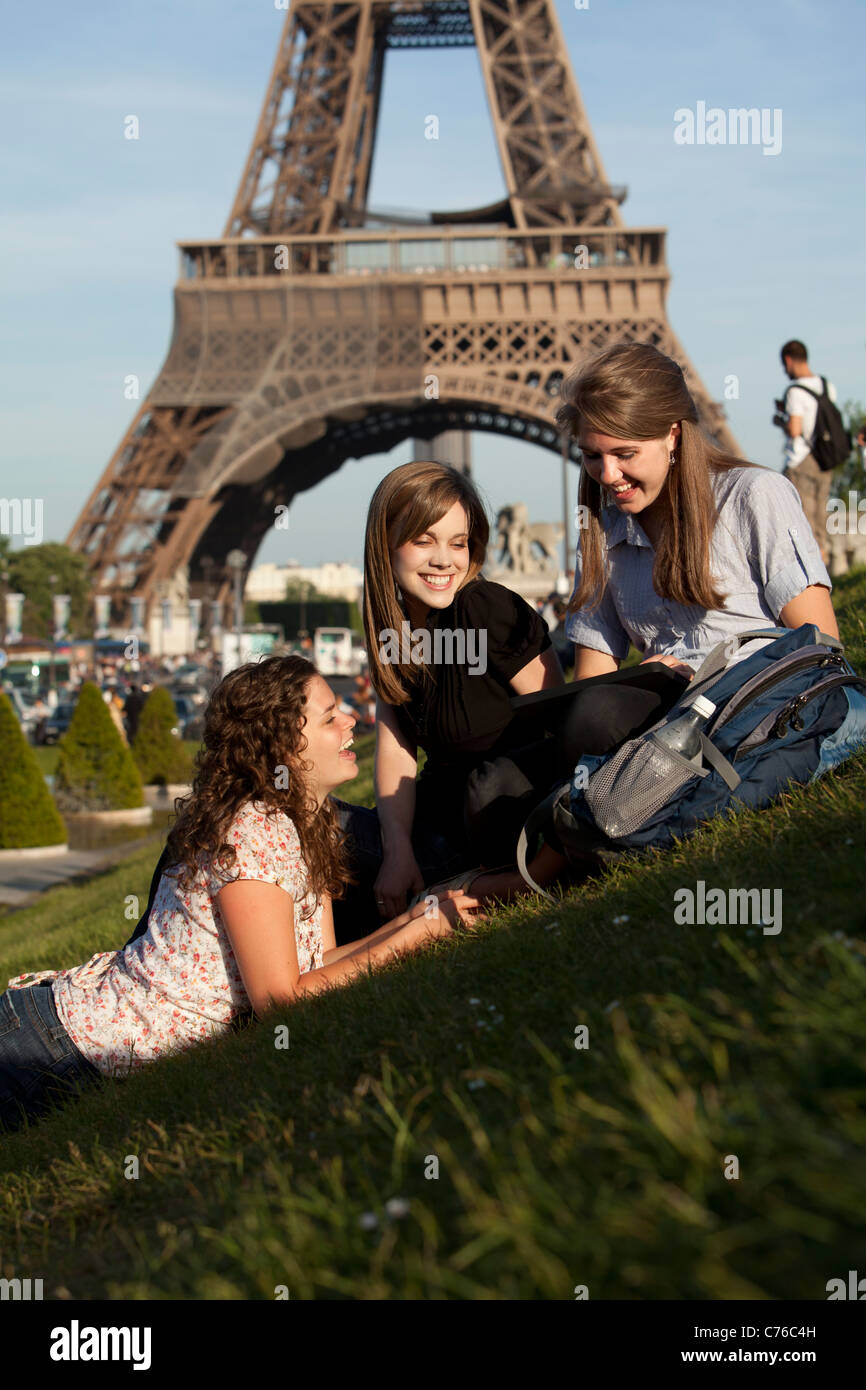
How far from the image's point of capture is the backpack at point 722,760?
9.70 feet

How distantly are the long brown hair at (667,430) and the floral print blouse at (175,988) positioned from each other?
1251 mm

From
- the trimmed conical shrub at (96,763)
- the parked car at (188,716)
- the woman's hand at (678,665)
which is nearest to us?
the woman's hand at (678,665)

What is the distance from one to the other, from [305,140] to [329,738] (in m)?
37.1

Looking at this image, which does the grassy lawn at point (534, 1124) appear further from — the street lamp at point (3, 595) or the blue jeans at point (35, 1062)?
the street lamp at point (3, 595)

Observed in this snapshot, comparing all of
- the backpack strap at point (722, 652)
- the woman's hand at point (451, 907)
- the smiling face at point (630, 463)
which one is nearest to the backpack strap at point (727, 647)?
the backpack strap at point (722, 652)

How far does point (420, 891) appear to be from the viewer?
150 inches

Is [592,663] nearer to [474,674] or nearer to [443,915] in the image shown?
[474,674]

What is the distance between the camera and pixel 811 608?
356 centimetres

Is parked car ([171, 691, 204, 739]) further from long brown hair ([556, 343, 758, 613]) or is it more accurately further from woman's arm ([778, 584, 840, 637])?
woman's arm ([778, 584, 840, 637])

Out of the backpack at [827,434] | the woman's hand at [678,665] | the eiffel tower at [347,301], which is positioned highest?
the eiffel tower at [347,301]

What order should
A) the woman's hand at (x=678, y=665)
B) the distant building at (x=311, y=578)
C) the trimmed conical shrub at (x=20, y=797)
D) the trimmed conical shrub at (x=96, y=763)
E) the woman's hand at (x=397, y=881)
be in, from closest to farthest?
the woman's hand at (x=678, y=665) < the woman's hand at (x=397, y=881) < the trimmed conical shrub at (x=20, y=797) < the trimmed conical shrub at (x=96, y=763) < the distant building at (x=311, y=578)

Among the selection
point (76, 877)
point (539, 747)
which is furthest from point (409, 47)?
point (539, 747)

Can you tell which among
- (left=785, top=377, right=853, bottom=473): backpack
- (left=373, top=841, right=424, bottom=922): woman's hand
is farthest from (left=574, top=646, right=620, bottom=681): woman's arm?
(left=785, top=377, right=853, bottom=473): backpack
